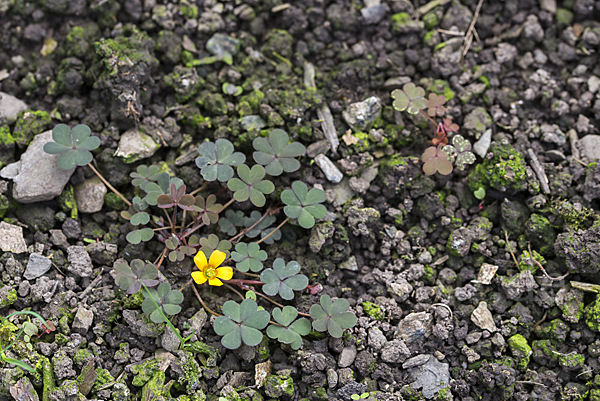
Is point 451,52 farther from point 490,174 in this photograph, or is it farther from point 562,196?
point 562,196

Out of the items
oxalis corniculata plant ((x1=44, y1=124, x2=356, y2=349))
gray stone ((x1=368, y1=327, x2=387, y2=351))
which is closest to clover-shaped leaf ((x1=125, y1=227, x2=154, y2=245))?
oxalis corniculata plant ((x1=44, y1=124, x2=356, y2=349))

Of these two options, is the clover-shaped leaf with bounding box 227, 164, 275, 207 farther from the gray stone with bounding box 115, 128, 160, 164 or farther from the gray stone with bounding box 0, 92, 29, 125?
the gray stone with bounding box 0, 92, 29, 125

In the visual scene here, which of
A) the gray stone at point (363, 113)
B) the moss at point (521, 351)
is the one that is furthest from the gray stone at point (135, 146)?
the moss at point (521, 351)

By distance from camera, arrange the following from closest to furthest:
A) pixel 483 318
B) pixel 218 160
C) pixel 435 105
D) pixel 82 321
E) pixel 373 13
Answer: pixel 82 321 < pixel 483 318 < pixel 218 160 < pixel 435 105 < pixel 373 13

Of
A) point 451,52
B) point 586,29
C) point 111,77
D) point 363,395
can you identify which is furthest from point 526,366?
point 111,77

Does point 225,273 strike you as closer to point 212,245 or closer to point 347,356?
point 212,245

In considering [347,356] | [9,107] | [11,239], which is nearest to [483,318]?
[347,356]
